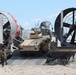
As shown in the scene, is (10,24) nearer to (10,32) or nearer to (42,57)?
(10,32)

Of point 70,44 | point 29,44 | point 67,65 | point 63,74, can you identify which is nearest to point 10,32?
point 29,44

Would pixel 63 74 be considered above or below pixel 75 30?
below

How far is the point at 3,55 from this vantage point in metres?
17.8

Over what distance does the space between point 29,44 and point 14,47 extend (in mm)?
2363

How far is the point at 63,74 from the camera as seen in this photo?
1358 cm

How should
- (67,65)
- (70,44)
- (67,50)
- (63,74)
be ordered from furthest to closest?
(70,44), (67,50), (67,65), (63,74)

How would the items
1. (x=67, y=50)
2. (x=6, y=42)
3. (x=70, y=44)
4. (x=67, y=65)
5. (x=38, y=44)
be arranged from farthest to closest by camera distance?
1. (x=6, y=42)
2. (x=70, y=44)
3. (x=38, y=44)
4. (x=67, y=50)
5. (x=67, y=65)

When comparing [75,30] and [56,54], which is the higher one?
[75,30]

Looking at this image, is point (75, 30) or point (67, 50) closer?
point (67, 50)

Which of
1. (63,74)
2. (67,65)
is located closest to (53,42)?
(67,65)

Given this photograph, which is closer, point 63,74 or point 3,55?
point 63,74

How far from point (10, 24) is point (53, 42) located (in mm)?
3664

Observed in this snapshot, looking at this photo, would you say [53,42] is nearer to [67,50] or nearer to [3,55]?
[67,50]

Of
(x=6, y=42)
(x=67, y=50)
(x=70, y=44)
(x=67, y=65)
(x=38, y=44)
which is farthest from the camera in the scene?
(x=6, y=42)
